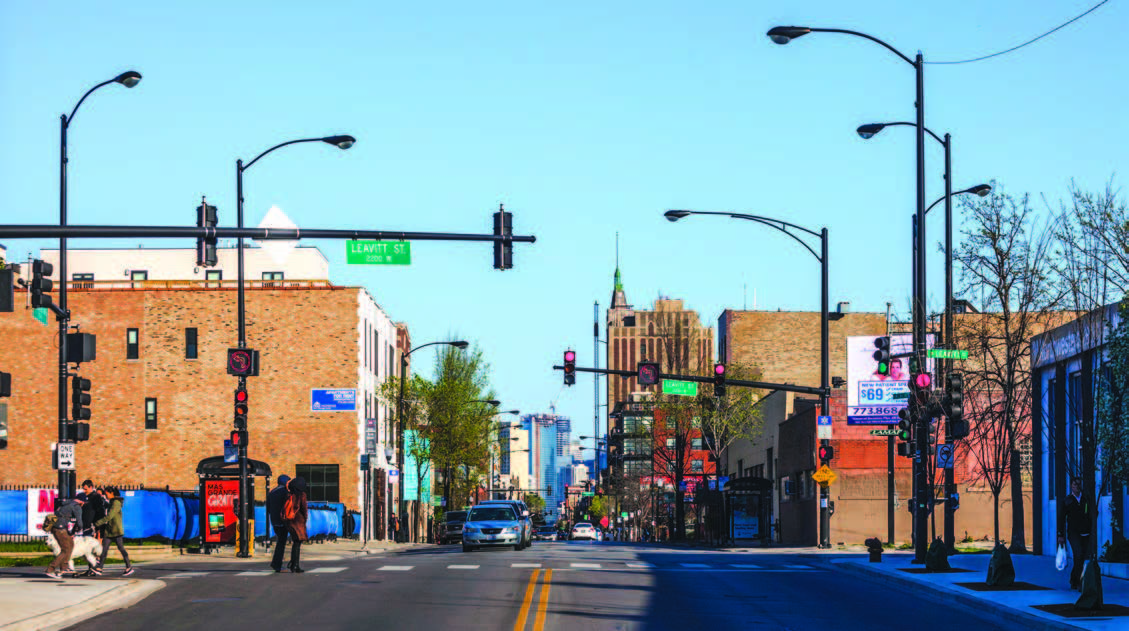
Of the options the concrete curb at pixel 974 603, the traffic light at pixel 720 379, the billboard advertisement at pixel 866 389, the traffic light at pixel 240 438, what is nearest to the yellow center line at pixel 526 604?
the concrete curb at pixel 974 603

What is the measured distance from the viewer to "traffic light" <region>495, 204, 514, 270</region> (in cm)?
2539

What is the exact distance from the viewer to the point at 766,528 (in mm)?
71312

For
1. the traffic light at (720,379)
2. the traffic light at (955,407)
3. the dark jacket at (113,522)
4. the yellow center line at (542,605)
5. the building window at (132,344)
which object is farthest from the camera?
the building window at (132,344)

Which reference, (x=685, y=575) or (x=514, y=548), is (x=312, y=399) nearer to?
(x=514, y=548)

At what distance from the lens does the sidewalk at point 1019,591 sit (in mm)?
18891

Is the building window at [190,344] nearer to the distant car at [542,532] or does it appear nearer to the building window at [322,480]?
the building window at [322,480]

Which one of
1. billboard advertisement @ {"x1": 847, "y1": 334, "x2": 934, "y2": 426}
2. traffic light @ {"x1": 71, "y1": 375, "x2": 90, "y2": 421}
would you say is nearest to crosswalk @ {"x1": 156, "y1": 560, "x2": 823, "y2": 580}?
traffic light @ {"x1": 71, "y1": 375, "x2": 90, "y2": 421}

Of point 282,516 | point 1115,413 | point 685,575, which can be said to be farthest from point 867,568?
point 282,516

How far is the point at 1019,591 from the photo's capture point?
23812mm

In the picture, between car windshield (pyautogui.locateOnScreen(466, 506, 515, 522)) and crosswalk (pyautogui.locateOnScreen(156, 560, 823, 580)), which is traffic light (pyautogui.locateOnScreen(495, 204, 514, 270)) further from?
car windshield (pyautogui.locateOnScreen(466, 506, 515, 522))

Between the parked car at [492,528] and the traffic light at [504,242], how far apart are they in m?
23.6

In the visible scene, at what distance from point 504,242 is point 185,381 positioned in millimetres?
49026

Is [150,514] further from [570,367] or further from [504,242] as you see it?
[504,242]

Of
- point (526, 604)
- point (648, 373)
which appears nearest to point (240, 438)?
point (648, 373)
